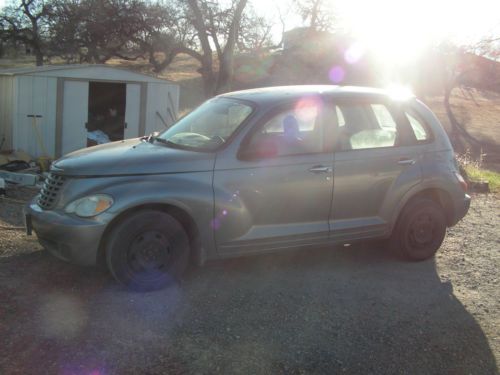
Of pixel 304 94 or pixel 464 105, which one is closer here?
pixel 304 94

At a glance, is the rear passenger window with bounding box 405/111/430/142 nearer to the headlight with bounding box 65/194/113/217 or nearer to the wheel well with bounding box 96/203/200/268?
the wheel well with bounding box 96/203/200/268

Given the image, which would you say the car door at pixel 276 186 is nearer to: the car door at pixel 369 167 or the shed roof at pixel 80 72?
the car door at pixel 369 167

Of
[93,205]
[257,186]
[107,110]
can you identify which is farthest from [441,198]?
[107,110]

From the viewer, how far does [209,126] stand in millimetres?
4965

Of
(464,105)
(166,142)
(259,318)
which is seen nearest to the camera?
(259,318)

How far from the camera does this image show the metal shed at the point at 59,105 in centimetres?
1210

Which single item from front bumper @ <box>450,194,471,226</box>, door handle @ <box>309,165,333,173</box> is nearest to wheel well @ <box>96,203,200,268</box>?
door handle @ <box>309,165,333,173</box>

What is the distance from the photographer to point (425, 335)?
3.95 m

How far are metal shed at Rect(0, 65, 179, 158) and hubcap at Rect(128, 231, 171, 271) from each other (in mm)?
9043

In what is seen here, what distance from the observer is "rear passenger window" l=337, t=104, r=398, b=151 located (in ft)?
16.5

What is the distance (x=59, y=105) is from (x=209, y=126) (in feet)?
28.5

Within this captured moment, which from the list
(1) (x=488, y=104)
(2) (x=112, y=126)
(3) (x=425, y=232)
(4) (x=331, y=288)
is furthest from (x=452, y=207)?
(1) (x=488, y=104)

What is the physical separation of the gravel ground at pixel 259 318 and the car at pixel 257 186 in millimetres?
322

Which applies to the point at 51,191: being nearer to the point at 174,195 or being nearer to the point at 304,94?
the point at 174,195
